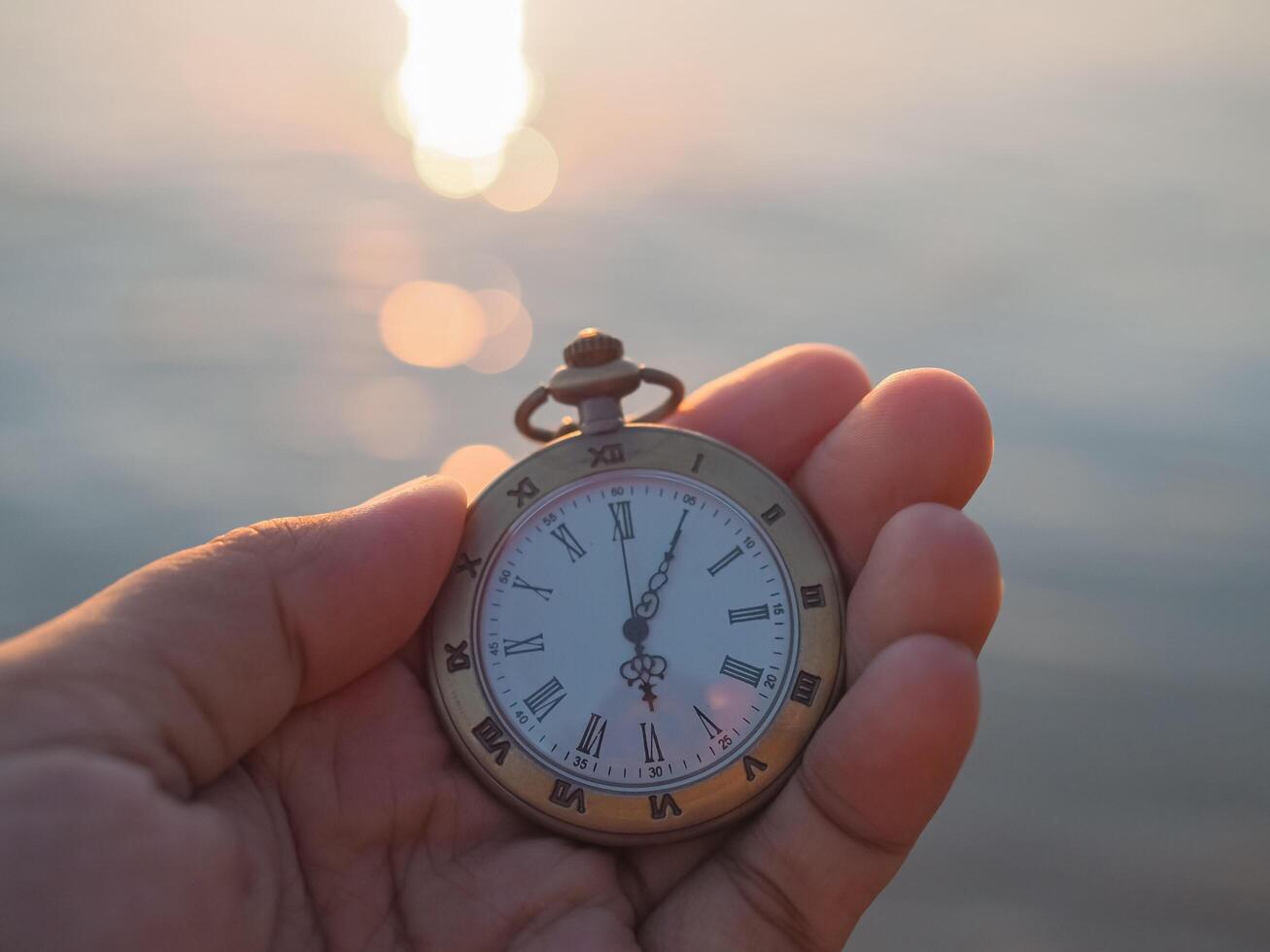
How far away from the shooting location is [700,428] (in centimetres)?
500

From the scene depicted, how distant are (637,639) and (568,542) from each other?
49 cm

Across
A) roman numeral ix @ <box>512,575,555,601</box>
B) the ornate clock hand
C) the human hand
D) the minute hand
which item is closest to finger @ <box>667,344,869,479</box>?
the human hand

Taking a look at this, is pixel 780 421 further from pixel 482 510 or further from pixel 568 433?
pixel 482 510

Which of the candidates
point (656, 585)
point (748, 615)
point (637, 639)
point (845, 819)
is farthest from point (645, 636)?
point (845, 819)

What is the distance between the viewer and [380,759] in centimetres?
420

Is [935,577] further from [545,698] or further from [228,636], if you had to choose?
[228,636]

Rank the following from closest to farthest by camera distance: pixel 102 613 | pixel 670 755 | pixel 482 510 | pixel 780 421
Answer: pixel 102 613
pixel 670 755
pixel 482 510
pixel 780 421

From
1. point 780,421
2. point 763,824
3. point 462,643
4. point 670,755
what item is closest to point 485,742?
point 462,643

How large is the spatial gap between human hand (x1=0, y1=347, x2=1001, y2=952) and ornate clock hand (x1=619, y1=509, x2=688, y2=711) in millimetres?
625

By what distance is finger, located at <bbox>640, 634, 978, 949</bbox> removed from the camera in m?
3.58

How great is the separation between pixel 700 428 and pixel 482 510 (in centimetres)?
107

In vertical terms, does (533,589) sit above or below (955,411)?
below

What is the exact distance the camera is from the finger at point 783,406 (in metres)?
4.87

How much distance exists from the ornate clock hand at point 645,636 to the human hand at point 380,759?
2.05ft
